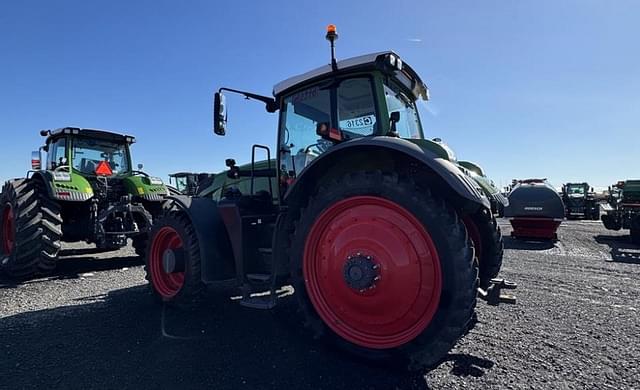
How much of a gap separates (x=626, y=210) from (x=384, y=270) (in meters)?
12.4

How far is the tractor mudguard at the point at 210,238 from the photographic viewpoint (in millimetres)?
3494

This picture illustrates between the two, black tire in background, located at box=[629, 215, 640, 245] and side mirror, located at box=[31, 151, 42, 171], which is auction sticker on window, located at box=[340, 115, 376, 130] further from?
black tire in background, located at box=[629, 215, 640, 245]

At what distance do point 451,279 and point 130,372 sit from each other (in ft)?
7.51

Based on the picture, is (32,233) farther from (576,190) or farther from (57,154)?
(576,190)

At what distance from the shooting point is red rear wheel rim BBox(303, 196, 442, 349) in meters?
2.35

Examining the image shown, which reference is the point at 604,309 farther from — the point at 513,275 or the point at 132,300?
the point at 132,300

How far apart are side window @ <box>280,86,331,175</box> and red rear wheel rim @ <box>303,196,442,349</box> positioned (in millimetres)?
962

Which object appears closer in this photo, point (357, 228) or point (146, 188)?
point (357, 228)

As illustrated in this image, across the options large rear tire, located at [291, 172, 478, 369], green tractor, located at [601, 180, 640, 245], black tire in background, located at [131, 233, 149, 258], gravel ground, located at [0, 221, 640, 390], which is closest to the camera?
large rear tire, located at [291, 172, 478, 369]

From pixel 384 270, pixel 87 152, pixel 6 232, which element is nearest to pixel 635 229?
pixel 384 270

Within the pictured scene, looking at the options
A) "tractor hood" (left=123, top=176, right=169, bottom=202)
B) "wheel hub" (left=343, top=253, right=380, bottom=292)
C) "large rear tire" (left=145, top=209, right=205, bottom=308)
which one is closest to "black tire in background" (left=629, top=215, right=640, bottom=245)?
"wheel hub" (left=343, top=253, right=380, bottom=292)

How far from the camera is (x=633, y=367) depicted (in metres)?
2.56

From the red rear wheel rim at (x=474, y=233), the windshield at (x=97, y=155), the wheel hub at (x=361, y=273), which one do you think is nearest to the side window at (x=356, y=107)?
the wheel hub at (x=361, y=273)

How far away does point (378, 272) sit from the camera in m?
2.47
